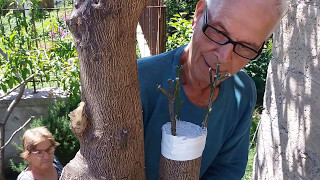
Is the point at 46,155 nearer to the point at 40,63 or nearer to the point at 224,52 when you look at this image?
the point at 40,63

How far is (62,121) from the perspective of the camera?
396cm

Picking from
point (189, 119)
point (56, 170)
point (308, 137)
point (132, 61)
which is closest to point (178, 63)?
point (189, 119)

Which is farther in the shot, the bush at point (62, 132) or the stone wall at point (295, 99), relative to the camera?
the bush at point (62, 132)

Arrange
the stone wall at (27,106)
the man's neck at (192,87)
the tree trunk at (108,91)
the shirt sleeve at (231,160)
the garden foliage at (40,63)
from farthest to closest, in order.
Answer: the stone wall at (27,106) → the garden foliage at (40,63) → the shirt sleeve at (231,160) → the man's neck at (192,87) → the tree trunk at (108,91)

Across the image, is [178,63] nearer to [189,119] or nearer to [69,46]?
[189,119]

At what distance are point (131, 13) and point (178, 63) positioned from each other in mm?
449

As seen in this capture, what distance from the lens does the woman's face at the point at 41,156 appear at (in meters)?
2.92

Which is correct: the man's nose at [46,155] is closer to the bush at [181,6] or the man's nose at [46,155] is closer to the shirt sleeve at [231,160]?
the shirt sleeve at [231,160]

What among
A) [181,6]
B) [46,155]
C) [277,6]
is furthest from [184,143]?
[181,6]

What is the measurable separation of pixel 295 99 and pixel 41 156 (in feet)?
6.10

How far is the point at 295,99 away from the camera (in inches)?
98.8

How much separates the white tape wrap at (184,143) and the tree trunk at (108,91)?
115 millimetres

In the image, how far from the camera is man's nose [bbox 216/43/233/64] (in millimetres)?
1130

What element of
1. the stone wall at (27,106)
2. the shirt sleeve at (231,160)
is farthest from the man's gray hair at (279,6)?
the stone wall at (27,106)
